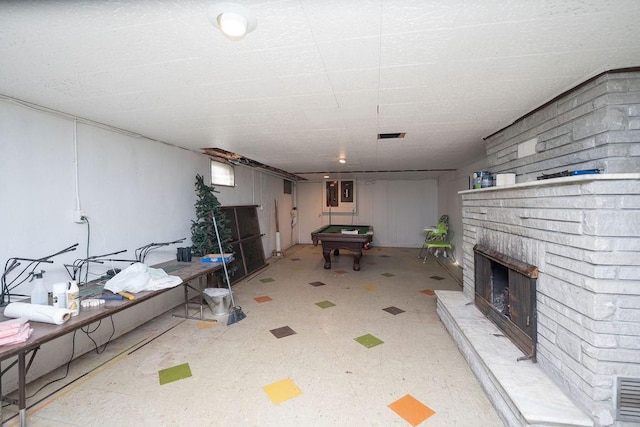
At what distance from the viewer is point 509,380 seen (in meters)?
1.59

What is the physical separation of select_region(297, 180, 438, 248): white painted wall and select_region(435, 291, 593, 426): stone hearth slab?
5508mm

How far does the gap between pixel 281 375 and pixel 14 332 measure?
1.58 m

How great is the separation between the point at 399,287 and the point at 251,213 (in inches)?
126

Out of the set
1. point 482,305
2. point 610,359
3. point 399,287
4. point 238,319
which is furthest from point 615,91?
point 238,319

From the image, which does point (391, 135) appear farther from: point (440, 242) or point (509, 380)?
point (440, 242)

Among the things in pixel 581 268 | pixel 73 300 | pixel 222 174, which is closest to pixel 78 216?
pixel 73 300

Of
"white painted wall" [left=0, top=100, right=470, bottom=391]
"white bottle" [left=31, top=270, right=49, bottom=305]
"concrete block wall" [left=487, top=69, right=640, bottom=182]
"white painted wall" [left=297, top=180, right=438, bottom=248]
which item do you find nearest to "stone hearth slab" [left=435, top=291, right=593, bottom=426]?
"concrete block wall" [left=487, top=69, right=640, bottom=182]

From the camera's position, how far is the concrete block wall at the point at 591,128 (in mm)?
1484

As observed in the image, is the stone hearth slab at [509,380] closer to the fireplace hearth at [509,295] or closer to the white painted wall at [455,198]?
the fireplace hearth at [509,295]

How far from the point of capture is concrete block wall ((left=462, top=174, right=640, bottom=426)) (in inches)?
51.1

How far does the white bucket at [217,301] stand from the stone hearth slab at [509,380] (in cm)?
250

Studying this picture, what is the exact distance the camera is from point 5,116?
1.85 m

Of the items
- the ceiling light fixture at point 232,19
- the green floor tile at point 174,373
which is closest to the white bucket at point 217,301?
the green floor tile at point 174,373

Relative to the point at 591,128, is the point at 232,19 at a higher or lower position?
higher
